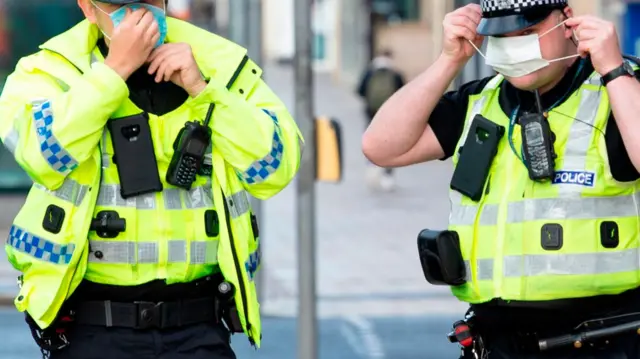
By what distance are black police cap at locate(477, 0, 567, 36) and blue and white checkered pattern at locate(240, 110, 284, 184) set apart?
69 cm

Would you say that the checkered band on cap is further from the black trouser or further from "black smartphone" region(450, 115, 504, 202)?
the black trouser

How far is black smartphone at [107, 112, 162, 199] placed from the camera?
14.2ft

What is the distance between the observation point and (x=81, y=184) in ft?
14.3

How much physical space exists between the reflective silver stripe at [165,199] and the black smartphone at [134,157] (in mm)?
25

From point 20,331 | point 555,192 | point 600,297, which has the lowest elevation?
point 20,331

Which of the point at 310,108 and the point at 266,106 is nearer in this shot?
the point at 266,106

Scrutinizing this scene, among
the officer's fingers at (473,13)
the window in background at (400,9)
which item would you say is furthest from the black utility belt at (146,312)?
the window in background at (400,9)

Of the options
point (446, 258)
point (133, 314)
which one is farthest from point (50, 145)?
point (446, 258)

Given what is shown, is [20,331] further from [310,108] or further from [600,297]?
[600,297]

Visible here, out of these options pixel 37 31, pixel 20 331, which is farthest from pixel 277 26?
pixel 20 331

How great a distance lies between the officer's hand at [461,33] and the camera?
4.50 metres

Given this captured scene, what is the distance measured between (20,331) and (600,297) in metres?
7.10

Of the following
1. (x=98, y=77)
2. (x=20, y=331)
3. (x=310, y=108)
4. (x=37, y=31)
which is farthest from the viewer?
(x=37, y=31)

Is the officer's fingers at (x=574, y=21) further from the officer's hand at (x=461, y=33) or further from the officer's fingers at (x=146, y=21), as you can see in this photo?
the officer's fingers at (x=146, y=21)
